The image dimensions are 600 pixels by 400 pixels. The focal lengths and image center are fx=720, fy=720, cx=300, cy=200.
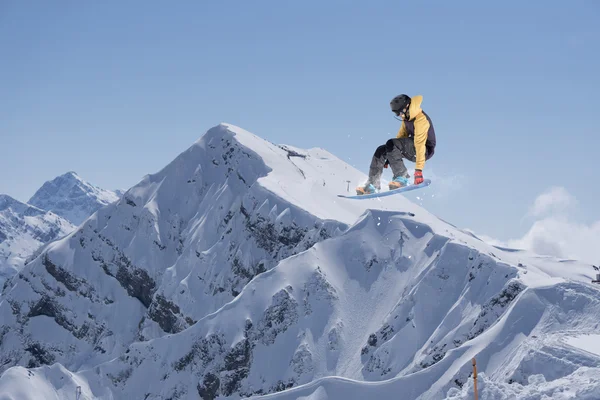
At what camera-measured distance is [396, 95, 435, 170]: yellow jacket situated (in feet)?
86.1

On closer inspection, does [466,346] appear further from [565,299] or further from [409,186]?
[409,186]

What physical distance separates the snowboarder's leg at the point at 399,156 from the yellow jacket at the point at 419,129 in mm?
785

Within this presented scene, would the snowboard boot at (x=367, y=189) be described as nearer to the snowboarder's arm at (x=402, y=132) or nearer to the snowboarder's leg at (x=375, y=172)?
the snowboarder's leg at (x=375, y=172)

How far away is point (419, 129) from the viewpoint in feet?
87.9

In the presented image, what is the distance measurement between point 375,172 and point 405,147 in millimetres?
2619

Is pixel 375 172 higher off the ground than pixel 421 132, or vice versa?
pixel 421 132

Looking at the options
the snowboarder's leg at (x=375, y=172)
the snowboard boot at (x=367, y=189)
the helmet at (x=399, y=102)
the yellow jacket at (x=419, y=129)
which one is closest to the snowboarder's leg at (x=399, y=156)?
the snowboarder's leg at (x=375, y=172)

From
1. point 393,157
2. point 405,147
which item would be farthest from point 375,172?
point 405,147

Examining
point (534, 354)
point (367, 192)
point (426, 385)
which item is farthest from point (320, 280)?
point (367, 192)

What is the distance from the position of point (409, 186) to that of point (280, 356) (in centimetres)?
15620

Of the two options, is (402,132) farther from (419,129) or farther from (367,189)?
(367,189)

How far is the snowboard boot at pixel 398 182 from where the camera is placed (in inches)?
1205

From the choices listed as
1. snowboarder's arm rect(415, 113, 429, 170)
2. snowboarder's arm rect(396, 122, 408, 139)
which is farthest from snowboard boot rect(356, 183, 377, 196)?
snowboarder's arm rect(415, 113, 429, 170)

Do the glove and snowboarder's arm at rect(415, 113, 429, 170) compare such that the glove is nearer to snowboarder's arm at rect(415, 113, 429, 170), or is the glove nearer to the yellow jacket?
the yellow jacket
